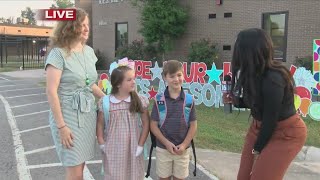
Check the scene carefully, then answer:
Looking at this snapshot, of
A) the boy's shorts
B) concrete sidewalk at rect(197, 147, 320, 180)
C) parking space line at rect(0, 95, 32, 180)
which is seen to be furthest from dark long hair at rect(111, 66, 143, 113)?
parking space line at rect(0, 95, 32, 180)

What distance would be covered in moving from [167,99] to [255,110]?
89 centimetres

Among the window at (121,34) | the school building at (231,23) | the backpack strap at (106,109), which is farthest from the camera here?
the window at (121,34)

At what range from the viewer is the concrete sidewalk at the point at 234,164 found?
4858 millimetres

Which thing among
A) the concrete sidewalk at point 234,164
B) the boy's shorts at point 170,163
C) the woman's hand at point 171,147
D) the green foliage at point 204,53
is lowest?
the concrete sidewalk at point 234,164

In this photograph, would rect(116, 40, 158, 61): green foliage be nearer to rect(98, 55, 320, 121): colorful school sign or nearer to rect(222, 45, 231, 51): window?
rect(222, 45, 231, 51): window

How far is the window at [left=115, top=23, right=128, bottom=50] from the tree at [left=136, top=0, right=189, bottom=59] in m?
3.53

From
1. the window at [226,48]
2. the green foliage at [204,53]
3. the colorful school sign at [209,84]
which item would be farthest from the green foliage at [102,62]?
the colorful school sign at [209,84]

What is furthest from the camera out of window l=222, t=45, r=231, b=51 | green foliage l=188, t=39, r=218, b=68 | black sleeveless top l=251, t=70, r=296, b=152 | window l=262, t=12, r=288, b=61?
window l=222, t=45, r=231, b=51

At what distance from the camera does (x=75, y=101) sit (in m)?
3.11

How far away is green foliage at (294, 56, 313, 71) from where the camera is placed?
13553mm

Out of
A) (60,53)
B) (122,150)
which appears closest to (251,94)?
(122,150)

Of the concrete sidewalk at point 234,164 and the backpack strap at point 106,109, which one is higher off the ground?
the backpack strap at point 106,109

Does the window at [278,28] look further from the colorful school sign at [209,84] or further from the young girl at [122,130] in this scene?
the young girl at [122,130]

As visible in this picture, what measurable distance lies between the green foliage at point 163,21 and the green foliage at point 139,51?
1.02 m
